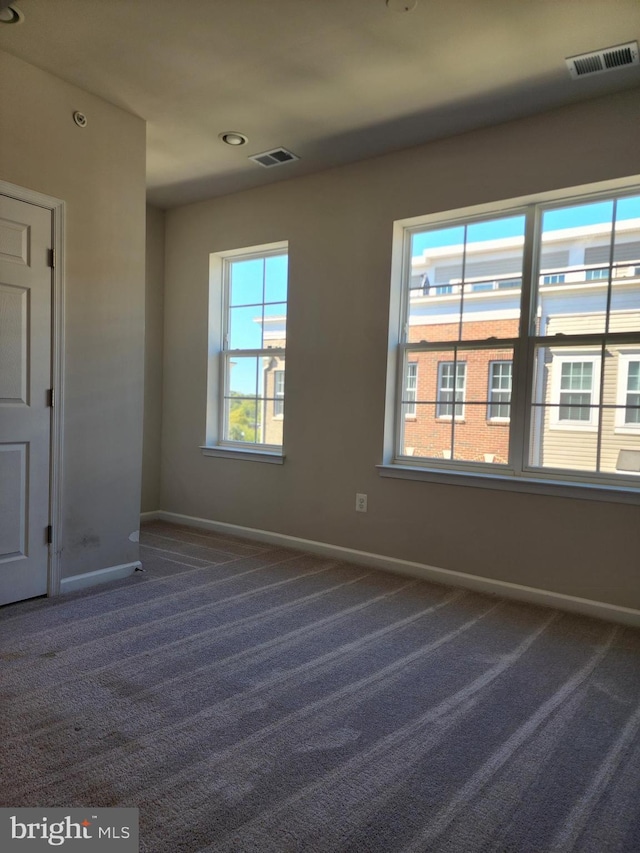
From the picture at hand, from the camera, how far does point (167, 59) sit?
9.14 ft

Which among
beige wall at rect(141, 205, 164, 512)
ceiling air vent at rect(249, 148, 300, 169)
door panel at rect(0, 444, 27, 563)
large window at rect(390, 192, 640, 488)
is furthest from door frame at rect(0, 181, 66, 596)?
large window at rect(390, 192, 640, 488)

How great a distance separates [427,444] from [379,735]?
2.14 m

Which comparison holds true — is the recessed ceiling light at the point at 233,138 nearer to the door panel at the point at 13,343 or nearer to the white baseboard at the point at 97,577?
the door panel at the point at 13,343

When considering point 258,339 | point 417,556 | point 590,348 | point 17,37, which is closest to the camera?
point 17,37

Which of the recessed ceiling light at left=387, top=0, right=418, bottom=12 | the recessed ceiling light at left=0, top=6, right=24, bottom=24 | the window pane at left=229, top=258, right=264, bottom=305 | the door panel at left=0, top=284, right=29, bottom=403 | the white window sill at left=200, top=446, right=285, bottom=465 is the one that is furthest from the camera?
the window pane at left=229, top=258, right=264, bottom=305

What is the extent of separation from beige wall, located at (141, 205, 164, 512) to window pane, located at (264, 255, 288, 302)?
44.5 inches

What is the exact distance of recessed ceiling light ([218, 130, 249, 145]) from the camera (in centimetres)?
353

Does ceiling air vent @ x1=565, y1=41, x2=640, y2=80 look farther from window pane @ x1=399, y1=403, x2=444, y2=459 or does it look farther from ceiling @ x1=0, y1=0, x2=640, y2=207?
window pane @ x1=399, y1=403, x2=444, y2=459

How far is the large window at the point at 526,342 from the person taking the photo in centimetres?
309

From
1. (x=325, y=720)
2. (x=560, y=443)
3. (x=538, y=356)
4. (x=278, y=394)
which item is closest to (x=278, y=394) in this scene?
(x=278, y=394)

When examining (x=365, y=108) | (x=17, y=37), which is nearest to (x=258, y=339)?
(x=365, y=108)

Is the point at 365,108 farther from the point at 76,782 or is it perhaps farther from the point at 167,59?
the point at 76,782

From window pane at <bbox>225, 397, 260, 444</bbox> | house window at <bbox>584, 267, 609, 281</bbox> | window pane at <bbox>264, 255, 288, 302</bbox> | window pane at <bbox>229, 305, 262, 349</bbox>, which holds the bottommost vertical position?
window pane at <bbox>225, 397, 260, 444</bbox>

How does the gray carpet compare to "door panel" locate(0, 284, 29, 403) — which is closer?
the gray carpet
